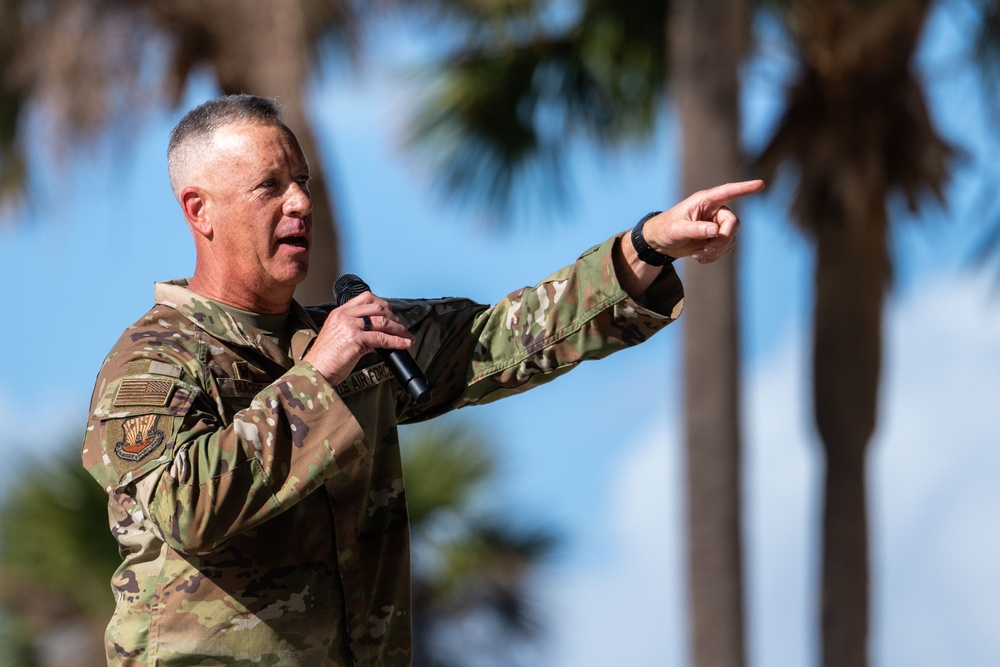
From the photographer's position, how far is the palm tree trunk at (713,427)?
30.8 feet

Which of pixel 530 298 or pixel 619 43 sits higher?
pixel 619 43

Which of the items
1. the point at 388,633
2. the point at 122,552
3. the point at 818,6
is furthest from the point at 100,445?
the point at 818,6

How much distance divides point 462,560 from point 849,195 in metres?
3.88

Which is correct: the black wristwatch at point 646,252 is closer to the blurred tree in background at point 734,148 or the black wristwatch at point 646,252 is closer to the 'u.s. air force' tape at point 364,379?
the 'u.s. air force' tape at point 364,379

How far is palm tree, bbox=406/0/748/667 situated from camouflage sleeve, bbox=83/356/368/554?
22.2 feet

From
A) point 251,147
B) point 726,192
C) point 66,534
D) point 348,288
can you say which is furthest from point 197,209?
point 66,534

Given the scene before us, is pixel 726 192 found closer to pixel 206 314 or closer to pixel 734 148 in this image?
pixel 206 314

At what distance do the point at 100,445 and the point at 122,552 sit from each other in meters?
0.40

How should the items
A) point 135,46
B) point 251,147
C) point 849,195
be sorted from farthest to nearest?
1. point 849,195
2. point 135,46
3. point 251,147

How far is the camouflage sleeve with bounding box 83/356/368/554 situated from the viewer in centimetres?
273

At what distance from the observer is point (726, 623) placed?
30.6 ft

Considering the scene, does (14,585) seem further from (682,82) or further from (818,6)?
(818,6)

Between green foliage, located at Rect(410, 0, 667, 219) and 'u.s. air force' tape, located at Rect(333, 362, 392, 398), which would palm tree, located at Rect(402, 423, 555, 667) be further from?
'u.s. air force' tape, located at Rect(333, 362, 392, 398)

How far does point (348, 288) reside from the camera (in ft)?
10.7
